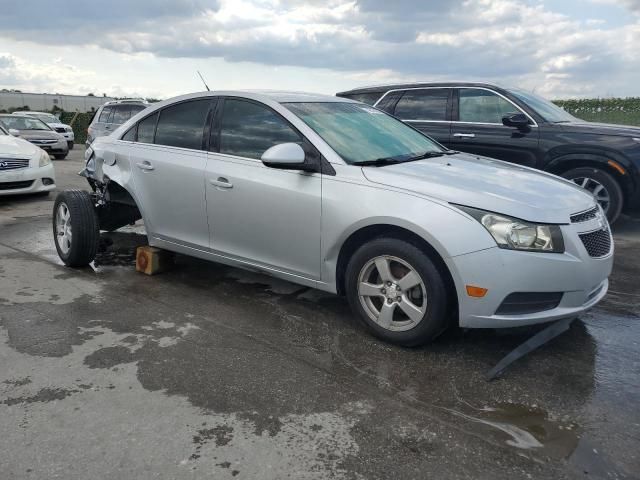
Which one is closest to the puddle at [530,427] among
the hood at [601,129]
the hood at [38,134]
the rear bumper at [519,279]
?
the rear bumper at [519,279]

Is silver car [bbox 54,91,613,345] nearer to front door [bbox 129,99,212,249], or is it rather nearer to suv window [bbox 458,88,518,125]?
front door [bbox 129,99,212,249]

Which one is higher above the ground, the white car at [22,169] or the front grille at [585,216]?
the front grille at [585,216]

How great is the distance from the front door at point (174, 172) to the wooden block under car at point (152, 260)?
10.1 inches

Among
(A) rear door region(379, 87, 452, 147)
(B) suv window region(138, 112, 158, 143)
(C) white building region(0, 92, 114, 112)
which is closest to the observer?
(B) suv window region(138, 112, 158, 143)

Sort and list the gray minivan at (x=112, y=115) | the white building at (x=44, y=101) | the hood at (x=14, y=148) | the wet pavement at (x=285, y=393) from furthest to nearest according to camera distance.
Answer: the white building at (x=44, y=101), the gray minivan at (x=112, y=115), the hood at (x=14, y=148), the wet pavement at (x=285, y=393)

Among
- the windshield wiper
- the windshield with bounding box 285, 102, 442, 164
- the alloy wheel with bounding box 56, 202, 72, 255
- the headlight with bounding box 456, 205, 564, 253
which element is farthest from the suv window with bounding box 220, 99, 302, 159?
the alloy wheel with bounding box 56, 202, 72, 255

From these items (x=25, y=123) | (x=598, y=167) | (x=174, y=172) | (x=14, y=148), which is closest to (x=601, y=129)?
(x=598, y=167)

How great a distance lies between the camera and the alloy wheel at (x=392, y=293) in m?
3.37

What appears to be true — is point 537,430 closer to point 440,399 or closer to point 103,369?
point 440,399

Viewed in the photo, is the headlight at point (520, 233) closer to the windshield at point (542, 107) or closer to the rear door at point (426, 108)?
→ the windshield at point (542, 107)

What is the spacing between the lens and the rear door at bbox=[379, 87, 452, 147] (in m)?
7.57

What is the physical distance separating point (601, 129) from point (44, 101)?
57.3 m

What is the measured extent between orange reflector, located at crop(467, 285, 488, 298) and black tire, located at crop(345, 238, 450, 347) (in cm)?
15

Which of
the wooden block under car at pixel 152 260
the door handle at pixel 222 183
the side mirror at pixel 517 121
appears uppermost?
the side mirror at pixel 517 121
